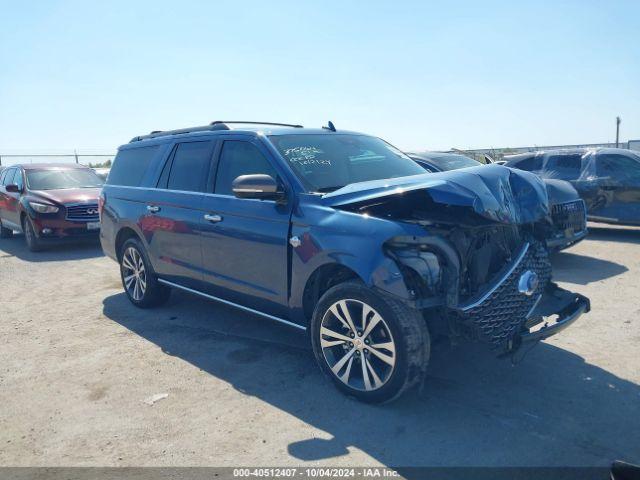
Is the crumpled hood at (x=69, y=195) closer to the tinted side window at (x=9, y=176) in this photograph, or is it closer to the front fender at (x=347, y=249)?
the tinted side window at (x=9, y=176)

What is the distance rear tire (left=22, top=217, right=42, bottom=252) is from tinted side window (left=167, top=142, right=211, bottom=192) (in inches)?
241

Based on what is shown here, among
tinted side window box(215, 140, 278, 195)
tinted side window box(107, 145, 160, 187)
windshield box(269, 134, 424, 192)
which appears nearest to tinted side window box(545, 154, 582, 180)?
windshield box(269, 134, 424, 192)

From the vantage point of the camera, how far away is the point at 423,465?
294 cm

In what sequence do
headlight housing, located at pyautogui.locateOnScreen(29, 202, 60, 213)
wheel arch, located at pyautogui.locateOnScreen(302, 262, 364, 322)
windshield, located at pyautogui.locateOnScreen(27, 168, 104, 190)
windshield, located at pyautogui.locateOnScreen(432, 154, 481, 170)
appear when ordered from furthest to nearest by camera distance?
windshield, located at pyautogui.locateOnScreen(27, 168, 104, 190)
windshield, located at pyautogui.locateOnScreen(432, 154, 481, 170)
headlight housing, located at pyautogui.locateOnScreen(29, 202, 60, 213)
wheel arch, located at pyautogui.locateOnScreen(302, 262, 364, 322)

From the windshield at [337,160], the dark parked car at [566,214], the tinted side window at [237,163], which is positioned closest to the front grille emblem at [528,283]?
the windshield at [337,160]

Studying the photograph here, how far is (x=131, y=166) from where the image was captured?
6.25 meters

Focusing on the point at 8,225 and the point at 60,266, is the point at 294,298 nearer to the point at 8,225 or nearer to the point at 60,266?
the point at 60,266

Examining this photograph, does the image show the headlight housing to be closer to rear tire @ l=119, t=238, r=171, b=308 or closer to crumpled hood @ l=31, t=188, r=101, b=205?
crumpled hood @ l=31, t=188, r=101, b=205

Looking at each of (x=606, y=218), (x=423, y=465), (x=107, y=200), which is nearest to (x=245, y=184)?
(x=423, y=465)

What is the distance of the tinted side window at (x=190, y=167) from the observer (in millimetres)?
5035

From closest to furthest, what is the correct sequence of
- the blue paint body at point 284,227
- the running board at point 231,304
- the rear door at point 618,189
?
1. the blue paint body at point 284,227
2. the running board at point 231,304
3. the rear door at point 618,189

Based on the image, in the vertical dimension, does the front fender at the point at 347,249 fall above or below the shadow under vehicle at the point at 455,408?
above

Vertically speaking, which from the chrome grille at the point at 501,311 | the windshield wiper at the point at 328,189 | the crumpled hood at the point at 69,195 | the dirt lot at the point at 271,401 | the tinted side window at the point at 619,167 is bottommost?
the dirt lot at the point at 271,401

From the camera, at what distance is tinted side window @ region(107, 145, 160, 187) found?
19.6 feet
